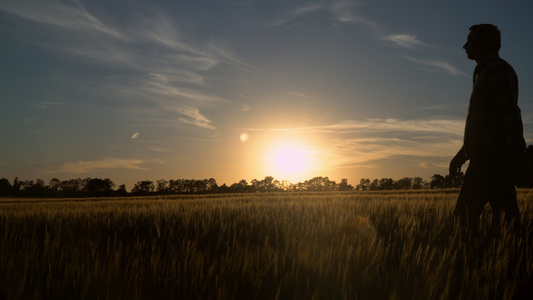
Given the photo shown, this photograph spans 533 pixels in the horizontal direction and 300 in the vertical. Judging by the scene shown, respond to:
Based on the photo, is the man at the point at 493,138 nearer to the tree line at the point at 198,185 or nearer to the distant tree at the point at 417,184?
the tree line at the point at 198,185

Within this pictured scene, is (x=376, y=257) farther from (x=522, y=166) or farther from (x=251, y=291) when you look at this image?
(x=522, y=166)

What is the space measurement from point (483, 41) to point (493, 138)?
1272 millimetres

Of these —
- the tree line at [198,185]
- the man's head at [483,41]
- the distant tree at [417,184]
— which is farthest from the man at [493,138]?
the distant tree at [417,184]

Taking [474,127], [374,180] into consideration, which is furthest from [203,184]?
[474,127]

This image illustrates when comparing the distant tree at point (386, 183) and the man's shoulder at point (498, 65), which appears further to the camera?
the distant tree at point (386, 183)

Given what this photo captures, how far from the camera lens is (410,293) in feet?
7.54

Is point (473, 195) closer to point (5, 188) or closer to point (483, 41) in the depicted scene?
point (483, 41)

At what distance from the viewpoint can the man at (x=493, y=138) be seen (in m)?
4.05

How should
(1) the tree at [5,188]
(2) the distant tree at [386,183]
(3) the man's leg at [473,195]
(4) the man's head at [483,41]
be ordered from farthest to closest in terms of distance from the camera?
1. (2) the distant tree at [386,183]
2. (1) the tree at [5,188]
3. (4) the man's head at [483,41]
4. (3) the man's leg at [473,195]

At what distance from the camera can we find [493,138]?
407 cm

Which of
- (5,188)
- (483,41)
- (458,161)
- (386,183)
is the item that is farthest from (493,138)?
(386,183)

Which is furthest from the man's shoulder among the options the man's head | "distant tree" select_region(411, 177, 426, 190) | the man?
"distant tree" select_region(411, 177, 426, 190)

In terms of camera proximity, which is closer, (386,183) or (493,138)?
(493,138)

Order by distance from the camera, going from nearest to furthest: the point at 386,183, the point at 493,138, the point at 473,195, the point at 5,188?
the point at 493,138 → the point at 473,195 → the point at 5,188 → the point at 386,183
